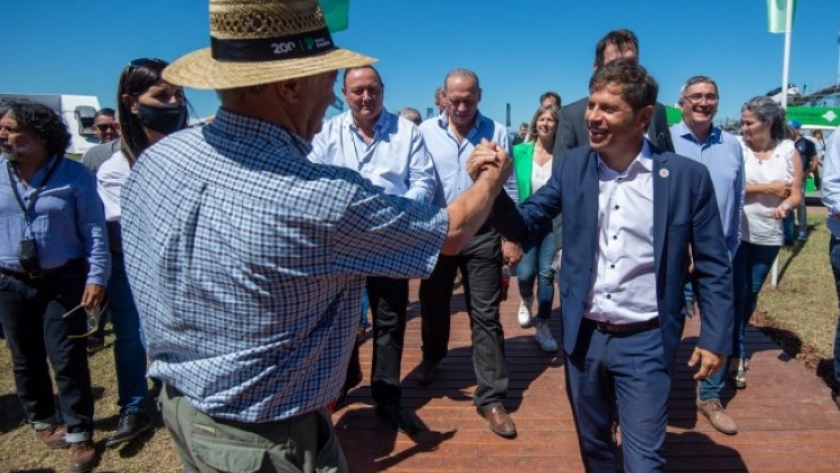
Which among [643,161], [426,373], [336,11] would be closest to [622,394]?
[643,161]

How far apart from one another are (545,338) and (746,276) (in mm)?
1655

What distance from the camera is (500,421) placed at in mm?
3730

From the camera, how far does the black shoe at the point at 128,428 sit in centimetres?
374

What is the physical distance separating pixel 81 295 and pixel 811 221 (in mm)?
13319

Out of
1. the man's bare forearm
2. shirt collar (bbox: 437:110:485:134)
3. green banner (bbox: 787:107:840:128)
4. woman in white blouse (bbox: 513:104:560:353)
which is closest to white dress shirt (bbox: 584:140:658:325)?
the man's bare forearm

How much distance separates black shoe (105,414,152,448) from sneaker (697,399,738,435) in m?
3.62

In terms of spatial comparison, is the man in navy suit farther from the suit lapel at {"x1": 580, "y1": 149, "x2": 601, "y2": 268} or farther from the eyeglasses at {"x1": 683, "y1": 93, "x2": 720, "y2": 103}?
the eyeglasses at {"x1": 683, "y1": 93, "x2": 720, "y2": 103}

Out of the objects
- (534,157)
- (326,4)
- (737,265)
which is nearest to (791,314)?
(737,265)

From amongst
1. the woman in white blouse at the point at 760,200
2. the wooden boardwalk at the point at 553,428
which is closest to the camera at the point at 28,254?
the wooden boardwalk at the point at 553,428

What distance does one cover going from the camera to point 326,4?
3.92 meters

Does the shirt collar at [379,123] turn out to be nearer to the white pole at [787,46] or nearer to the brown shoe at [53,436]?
the brown shoe at [53,436]

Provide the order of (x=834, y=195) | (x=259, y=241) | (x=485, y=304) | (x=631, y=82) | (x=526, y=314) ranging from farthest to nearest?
(x=526, y=314)
(x=485, y=304)
(x=834, y=195)
(x=631, y=82)
(x=259, y=241)

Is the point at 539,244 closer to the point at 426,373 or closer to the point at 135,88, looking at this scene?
the point at 426,373

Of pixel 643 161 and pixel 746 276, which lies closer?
pixel 643 161
